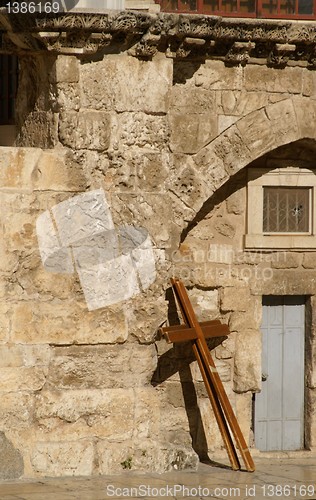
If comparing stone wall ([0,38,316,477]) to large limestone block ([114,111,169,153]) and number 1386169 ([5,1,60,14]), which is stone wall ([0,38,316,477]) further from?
number 1386169 ([5,1,60,14])

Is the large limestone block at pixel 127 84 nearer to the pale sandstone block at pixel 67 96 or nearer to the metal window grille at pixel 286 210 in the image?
the pale sandstone block at pixel 67 96

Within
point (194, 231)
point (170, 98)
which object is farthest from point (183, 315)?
point (170, 98)

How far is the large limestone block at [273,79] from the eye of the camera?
38.0 ft

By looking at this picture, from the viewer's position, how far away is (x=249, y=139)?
1156cm

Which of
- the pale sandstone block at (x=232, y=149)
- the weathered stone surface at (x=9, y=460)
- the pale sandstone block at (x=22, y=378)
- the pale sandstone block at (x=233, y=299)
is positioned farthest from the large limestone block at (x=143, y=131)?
the weathered stone surface at (x=9, y=460)

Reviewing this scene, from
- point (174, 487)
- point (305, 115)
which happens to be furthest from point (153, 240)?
point (174, 487)

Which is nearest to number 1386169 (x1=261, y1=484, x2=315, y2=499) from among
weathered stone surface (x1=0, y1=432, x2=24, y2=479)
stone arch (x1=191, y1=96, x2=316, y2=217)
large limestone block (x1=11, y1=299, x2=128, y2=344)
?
large limestone block (x1=11, y1=299, x2=128, y2=344)

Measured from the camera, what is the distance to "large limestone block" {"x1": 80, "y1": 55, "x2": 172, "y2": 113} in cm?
1071

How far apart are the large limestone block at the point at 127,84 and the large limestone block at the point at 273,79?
0.87m

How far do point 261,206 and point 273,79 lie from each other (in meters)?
1.10

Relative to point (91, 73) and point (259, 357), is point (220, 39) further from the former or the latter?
point (259, 357)

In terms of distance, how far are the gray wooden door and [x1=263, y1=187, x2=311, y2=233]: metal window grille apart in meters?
0.62

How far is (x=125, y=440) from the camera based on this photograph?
10.8 meters

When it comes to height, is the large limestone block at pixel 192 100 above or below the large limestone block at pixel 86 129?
above
